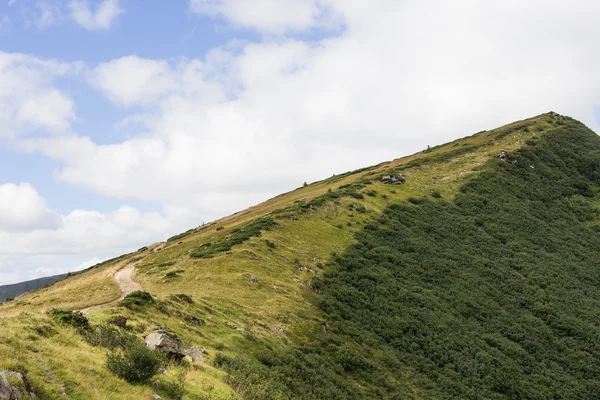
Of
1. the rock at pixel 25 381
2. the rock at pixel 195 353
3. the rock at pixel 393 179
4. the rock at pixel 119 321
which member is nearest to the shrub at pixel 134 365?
the rock at pixel 25 381

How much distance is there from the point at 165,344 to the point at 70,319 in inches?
165

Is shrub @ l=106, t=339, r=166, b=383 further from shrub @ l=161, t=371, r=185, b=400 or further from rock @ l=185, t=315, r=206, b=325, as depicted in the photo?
rock @ l=185, t=315, r=206, b=325

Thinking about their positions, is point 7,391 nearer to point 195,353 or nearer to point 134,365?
point 134,365

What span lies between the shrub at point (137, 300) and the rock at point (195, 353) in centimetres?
534

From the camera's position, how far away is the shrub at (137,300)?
2590 centimetres

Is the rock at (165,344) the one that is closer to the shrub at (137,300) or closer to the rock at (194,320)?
the shrub at (137,300)

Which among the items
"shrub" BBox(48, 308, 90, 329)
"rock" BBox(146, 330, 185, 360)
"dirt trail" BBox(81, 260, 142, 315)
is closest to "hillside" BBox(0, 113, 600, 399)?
"shrub" BBox(48, 308, 90, 329)

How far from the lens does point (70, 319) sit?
18969mm

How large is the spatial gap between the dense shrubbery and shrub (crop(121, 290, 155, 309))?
278 inches

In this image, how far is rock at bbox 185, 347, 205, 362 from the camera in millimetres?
21525

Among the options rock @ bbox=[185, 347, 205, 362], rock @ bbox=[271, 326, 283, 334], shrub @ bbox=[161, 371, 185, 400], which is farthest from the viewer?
rock @ bbox=[271, 326, 283, 334]

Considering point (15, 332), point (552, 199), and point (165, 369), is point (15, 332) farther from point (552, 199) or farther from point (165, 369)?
point (552, 199)

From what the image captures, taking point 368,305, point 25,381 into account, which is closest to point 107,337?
point 25,381

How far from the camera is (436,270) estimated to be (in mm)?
51750
